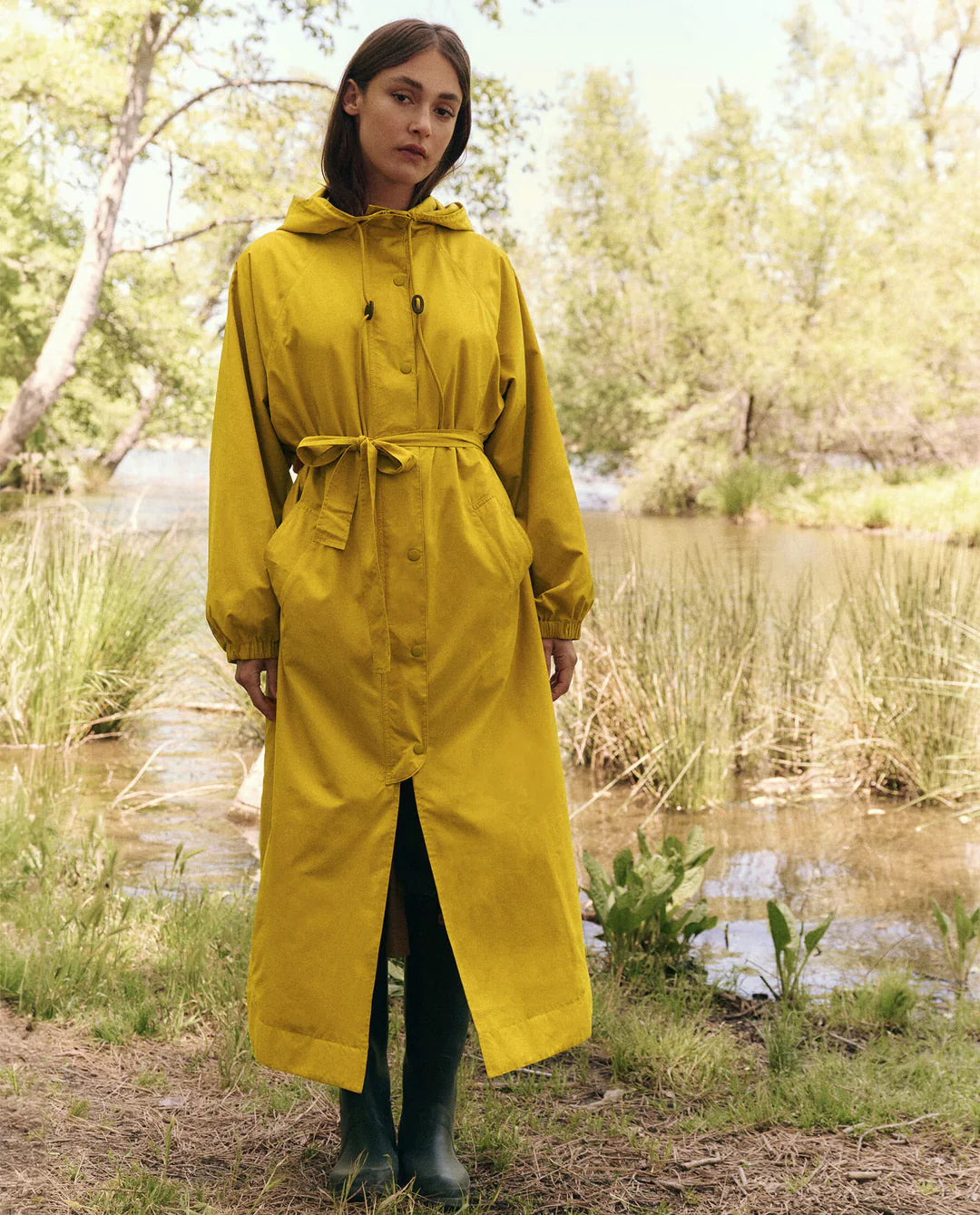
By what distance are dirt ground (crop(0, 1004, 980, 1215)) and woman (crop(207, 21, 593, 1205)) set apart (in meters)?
0.15

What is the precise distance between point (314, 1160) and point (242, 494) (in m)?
0.99

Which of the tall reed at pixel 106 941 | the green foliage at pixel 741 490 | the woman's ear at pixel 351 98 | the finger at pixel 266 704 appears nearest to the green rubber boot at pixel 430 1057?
→ the finger at pixel 266 704

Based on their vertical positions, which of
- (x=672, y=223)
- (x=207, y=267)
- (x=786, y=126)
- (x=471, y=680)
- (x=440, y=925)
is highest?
(x=786, y=126)

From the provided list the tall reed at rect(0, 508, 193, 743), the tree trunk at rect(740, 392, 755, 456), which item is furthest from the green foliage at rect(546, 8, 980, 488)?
the tall reed at rect(0, 508, 193, 743)

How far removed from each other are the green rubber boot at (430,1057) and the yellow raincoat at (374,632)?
9 centimetres

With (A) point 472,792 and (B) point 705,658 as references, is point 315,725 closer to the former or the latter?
(A) point 472,792

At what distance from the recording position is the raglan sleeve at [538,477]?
5.41 ft

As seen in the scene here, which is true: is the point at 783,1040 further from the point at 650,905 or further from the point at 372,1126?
the point at 372,1126

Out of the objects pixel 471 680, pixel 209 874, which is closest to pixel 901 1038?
pixel 471 680

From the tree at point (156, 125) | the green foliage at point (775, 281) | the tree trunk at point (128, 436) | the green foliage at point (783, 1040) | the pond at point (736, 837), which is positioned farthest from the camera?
the green foliage at point (775, 281)

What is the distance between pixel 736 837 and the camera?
13.6 feet

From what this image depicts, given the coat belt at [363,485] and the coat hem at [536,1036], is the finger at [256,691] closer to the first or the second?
the coat belt at [363,485]

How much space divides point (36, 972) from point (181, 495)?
2065 cm

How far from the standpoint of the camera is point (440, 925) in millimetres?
1617
